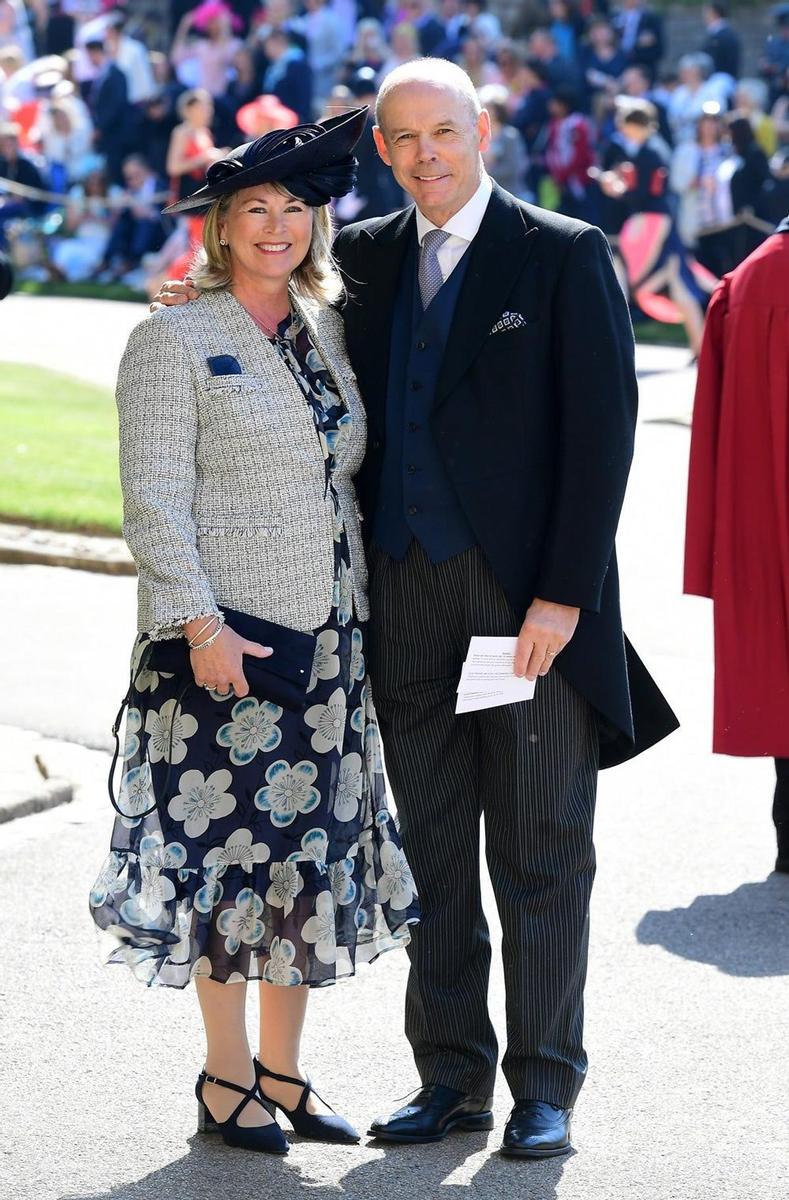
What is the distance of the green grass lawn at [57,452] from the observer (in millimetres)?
9891

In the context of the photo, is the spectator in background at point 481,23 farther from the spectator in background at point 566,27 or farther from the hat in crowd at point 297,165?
the hat in crowd at point 297,165

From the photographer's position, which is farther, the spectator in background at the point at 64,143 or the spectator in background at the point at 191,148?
the spectator in background at the point at 64,143

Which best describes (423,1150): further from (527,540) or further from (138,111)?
(138,111)

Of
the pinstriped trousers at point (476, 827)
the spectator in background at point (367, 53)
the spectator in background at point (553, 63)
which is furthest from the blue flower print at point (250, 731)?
the spectator in background at point (367, 53)

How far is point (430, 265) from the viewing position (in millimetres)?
3717

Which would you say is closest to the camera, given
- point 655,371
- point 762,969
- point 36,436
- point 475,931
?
point 475,931

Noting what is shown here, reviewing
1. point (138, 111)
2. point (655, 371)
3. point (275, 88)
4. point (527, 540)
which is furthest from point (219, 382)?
point (138, 111)

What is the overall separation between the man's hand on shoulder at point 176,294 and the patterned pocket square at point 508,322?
586mm

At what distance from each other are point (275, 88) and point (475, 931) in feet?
58.3

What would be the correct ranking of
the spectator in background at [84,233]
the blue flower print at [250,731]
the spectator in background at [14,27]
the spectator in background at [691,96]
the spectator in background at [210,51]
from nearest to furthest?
the blue flower print at [250,731]
the spectator in background at [691,96]
the spectator in background at [210,51]
the spectator in background at [84,233]
the spectator in background at [14,27]

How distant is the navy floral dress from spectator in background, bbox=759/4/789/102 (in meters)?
16.0

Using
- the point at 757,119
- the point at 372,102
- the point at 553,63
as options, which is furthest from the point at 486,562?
the point at 553,63

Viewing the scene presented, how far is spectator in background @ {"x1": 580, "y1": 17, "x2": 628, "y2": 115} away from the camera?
19.7 metres

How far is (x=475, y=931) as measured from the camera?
3.88 meters
